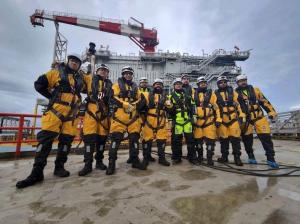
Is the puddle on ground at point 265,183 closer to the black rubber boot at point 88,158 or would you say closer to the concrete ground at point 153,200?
the concrete ground at point 153,200

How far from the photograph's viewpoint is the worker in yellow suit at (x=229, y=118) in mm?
4266

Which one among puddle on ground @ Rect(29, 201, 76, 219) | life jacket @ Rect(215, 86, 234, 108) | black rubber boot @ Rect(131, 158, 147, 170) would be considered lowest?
puddle on ground @ Rect(29, 201, 76, 219)

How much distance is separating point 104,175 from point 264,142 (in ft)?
12.7

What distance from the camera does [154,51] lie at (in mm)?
31609

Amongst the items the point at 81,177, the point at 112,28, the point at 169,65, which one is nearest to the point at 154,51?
the point at 169,65

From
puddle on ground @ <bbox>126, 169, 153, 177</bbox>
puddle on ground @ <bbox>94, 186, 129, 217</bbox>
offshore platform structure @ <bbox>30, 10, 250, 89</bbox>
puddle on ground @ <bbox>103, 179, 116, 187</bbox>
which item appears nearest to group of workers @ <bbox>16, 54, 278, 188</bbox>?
puddle on ground @ <bbox>126, 169, 153, 177</bbox>

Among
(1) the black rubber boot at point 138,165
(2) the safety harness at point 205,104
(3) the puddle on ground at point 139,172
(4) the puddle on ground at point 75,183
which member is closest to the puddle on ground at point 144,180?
(3) the puddle on ground at point 139,172

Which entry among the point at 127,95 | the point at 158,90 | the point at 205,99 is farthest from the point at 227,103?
Result: the point at 127,95

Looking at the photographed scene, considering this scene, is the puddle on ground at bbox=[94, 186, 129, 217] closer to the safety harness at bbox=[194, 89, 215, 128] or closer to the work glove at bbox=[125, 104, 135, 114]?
the work glove at bbox=[125, 104, 135, 114]

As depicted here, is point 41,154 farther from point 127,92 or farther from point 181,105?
point 181,105

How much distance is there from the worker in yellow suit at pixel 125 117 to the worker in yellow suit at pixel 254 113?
2.86 metres

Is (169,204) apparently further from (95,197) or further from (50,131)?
(50,131)

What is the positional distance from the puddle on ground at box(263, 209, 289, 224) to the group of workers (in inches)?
91.7

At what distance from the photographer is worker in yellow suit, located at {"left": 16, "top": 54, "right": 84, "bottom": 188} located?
2947mm
